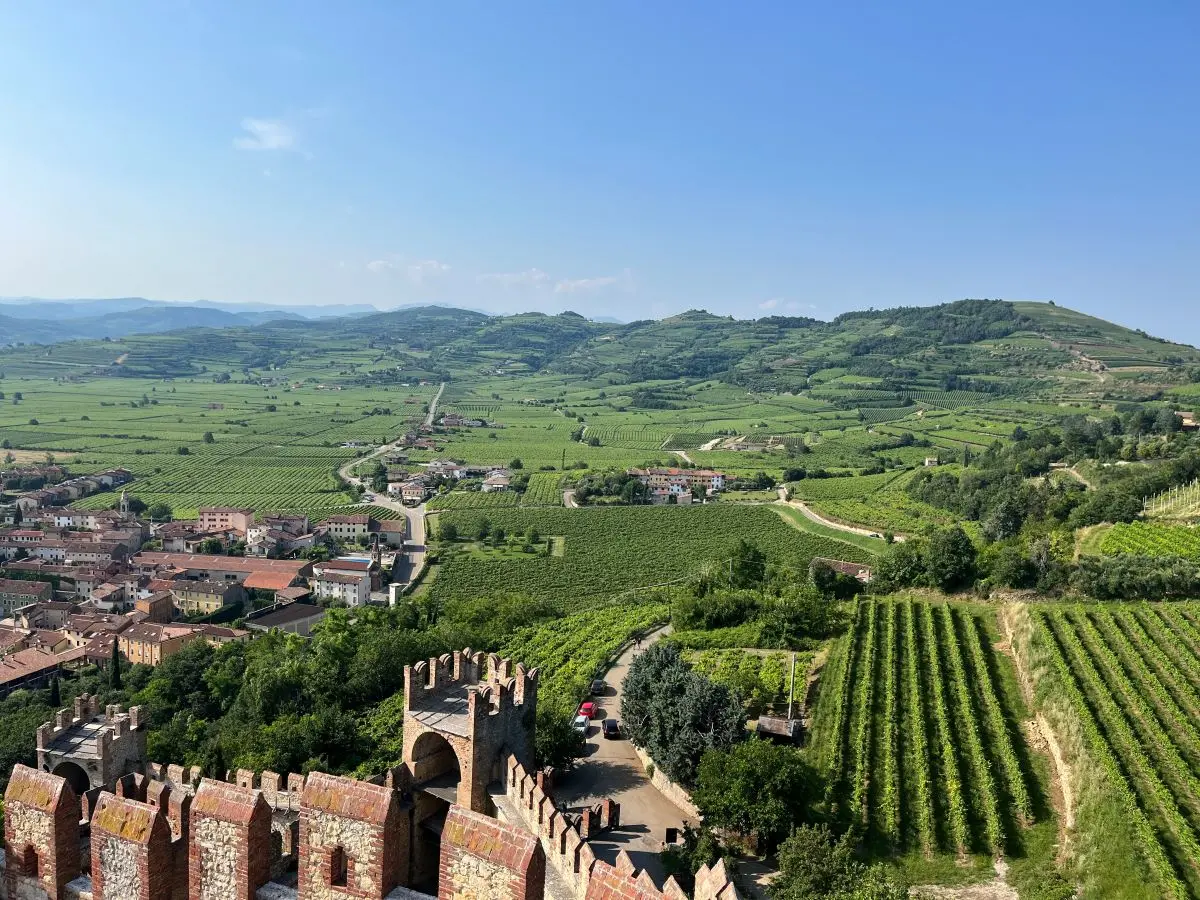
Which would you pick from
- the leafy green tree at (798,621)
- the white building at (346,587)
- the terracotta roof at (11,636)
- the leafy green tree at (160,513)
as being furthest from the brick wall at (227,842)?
the leafy green tree at (160,513)

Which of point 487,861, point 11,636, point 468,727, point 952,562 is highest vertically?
point 487,861

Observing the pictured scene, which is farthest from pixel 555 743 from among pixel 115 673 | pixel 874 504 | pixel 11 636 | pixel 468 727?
pixel 874 504

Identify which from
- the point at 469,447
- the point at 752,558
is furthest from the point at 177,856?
the point at 469,447

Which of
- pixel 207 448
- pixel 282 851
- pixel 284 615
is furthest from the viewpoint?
pixel 207 448

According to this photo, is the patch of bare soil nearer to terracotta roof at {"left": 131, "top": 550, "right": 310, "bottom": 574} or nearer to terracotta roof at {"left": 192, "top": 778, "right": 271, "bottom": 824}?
terracotta roof at {"left": 192, "top": 778, "right": 271, "bottom": 824}

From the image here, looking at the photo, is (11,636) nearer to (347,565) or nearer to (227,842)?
(347,565)

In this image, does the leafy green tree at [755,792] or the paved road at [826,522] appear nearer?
the leafy green tree at [755,792]

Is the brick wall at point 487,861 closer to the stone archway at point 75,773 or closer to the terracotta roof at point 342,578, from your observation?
the stone archway at point 75,773
